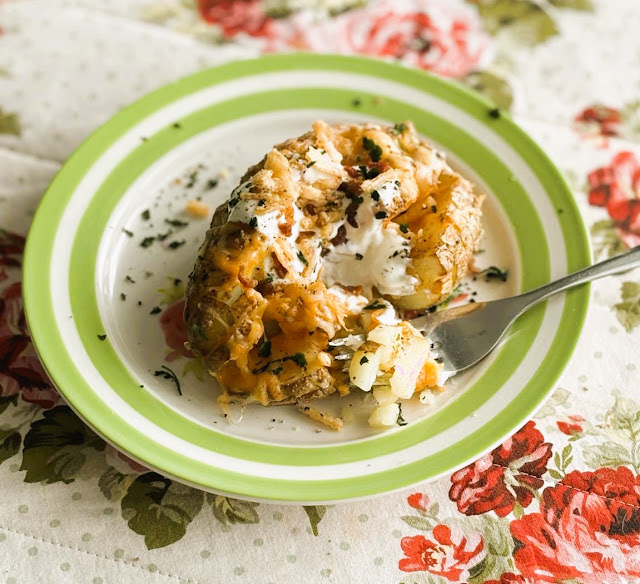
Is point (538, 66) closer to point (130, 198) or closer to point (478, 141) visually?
point (478, 141)

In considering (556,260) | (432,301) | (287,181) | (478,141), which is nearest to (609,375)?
(556,260)

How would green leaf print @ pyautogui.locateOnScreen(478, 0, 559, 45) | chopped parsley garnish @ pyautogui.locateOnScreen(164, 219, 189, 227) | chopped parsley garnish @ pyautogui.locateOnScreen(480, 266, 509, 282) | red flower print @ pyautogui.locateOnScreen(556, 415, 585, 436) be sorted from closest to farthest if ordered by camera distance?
red flower print @ pyautogui.locateOnScreen(556, 415, 585, 436) < chopped parsley garnish @ pyautogui.locateOnScreen(480, 266, 509, 282) < chopped parsley garnish @ pyautogui.locateOnScreen(164, 219, 189, 227) < green leaf print @ pyautogui.locateOnScreen(478, 0, 559, 45)

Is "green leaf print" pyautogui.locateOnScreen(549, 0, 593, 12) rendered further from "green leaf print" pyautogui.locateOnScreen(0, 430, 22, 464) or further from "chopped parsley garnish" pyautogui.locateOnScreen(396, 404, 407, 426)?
"green leaf print" pyautogui.locateOnScreen(0, 430, 22, 464)

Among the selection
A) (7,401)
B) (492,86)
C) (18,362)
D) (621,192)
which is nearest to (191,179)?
(18,362)

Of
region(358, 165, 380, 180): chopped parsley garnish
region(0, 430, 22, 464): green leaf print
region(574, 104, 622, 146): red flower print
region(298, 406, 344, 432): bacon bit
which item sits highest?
region(574, 104, 622, 146): red flower print

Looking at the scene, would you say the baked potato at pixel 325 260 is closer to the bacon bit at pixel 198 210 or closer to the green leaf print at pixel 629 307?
the bacon bit at pixel 198 210

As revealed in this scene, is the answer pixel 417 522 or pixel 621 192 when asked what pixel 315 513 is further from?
pixel 621 192

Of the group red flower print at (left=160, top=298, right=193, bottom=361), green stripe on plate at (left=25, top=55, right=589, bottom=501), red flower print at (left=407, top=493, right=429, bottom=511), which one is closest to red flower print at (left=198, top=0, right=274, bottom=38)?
green stripe on plate at (left=25, top=55, right=589, bottom=501)

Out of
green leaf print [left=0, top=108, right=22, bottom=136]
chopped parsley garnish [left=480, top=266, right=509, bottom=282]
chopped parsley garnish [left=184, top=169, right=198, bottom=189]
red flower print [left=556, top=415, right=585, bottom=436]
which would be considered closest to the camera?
red flower print [left=556, top=415, right=585, bottom=436]

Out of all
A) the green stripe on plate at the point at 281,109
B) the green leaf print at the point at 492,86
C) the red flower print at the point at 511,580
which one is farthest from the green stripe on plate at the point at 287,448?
the green leaf print at the point at 492,86
